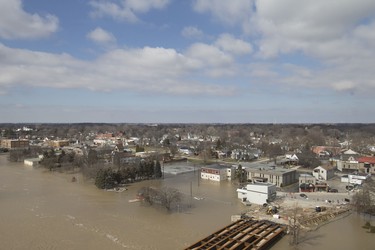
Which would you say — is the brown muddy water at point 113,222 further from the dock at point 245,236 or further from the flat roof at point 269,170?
the flat roof at point 269,170

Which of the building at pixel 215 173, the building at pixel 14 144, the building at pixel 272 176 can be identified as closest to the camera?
the building at pixel 272 176

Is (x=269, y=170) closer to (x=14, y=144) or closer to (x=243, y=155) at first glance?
(x=243, y=155)

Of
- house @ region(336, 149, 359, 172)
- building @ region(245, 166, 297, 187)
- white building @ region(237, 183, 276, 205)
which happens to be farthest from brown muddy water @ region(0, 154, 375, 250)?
house @ region(336, 149, 359, 172)

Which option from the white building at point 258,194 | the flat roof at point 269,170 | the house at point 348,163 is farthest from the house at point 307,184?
the house at point 348,163

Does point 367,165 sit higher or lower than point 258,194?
higher

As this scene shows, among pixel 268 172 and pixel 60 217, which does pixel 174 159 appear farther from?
pixel 60 217

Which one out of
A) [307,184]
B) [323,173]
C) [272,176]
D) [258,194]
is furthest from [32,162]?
[323,173]

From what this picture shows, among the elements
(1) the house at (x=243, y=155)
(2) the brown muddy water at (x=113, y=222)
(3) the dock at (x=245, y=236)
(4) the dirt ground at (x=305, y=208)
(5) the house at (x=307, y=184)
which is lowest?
(2) the brown muddy water at (x=113, y=222)

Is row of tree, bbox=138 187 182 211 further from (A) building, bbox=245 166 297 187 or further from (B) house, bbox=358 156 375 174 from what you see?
(B) house, bbox=358 156 375 174
